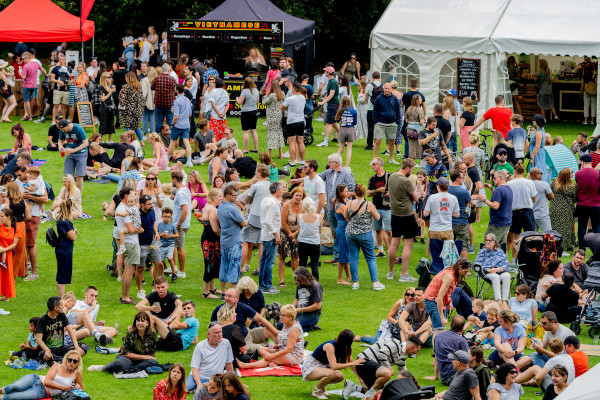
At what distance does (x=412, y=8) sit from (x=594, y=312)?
14.0 m

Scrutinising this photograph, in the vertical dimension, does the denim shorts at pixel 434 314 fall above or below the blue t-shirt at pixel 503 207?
below

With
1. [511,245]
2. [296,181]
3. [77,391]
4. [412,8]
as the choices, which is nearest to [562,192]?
[511,245]

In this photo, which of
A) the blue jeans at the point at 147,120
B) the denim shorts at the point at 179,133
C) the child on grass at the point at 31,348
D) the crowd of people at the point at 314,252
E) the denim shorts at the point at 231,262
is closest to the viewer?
the crowd of people at the point at 314,252

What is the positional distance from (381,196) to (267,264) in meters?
2.17

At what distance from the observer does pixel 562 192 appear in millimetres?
15508

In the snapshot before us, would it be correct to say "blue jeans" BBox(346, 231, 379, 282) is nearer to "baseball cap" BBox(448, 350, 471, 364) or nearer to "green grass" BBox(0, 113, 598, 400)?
"green grass" BBox(0, 113, 598, 400)

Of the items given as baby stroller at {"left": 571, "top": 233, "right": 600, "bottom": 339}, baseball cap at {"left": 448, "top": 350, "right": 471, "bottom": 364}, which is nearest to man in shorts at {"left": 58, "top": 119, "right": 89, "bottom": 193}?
baby stroller at {"left": 571, "top": 233, "right": 600, "bottom": 339}

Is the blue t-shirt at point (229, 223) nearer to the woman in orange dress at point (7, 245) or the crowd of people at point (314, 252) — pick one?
the crowd of people at point (314, 252)

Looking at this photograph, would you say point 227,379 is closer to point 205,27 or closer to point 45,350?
→ point 45,350

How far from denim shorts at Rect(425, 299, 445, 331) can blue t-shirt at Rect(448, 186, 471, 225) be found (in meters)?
2.56

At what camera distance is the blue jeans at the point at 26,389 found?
9867mm

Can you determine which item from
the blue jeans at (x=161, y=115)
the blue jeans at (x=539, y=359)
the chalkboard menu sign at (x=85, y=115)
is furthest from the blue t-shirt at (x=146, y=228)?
the chalkboard menu sign at (x=85, y=115)

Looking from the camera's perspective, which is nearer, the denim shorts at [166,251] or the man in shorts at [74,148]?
the denim shorts at [166,251]

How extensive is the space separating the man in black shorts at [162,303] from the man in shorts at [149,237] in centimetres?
134
